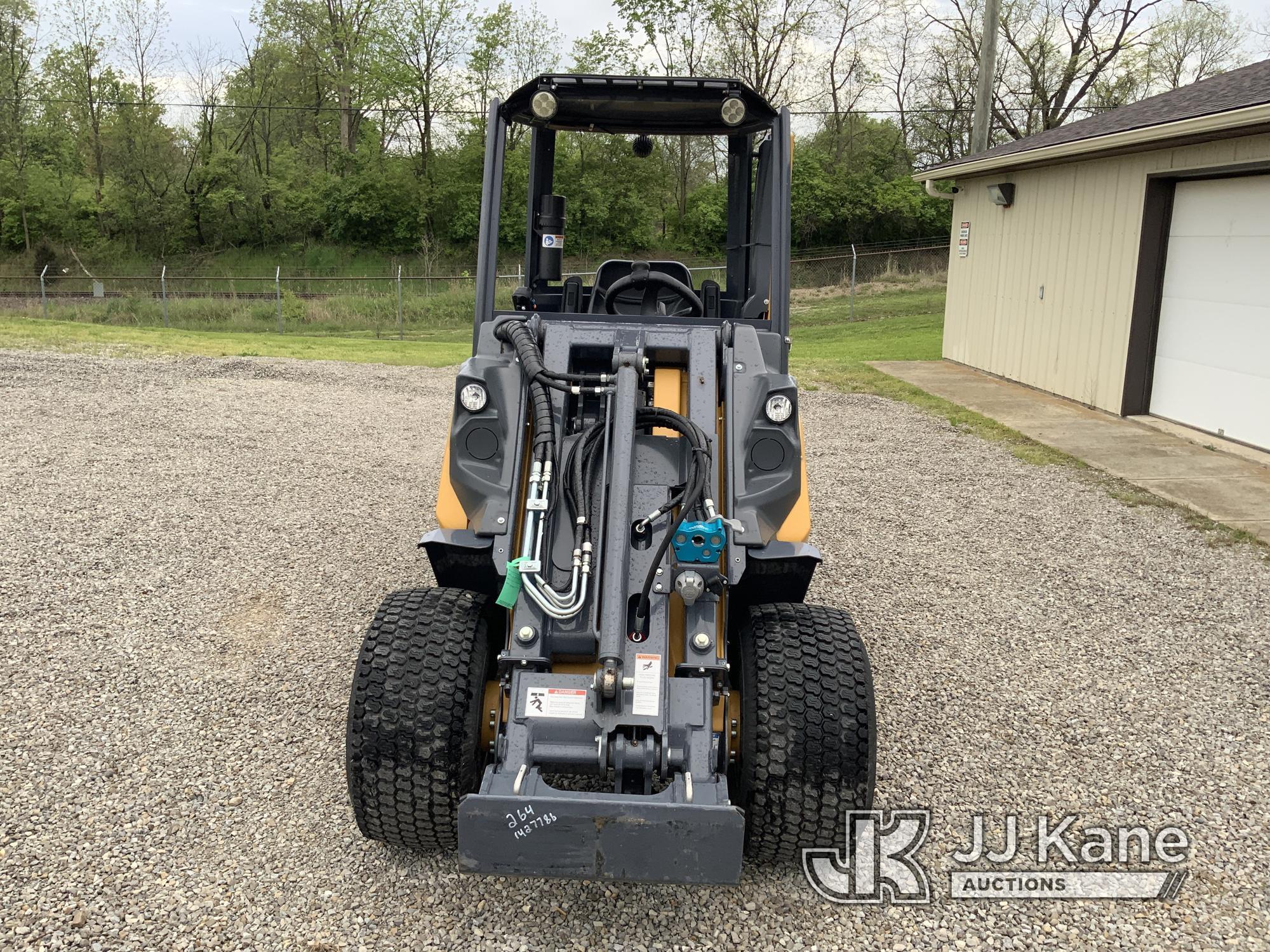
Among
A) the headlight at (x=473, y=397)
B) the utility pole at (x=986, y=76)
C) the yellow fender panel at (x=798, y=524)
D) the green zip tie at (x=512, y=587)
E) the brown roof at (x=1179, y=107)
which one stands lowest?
the green zip tie at (x=512, y=587)

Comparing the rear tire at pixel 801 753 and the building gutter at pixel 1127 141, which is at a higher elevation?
the building gutter at pixel 1127 141

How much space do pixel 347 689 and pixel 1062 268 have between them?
978 centimetres

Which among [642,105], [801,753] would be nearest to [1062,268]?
[642,105]

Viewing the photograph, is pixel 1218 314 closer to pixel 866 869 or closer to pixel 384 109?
pixel 866 869

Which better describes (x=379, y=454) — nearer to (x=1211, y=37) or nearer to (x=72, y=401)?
(x=72, y=401)

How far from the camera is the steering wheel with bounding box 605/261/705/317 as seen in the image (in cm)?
455

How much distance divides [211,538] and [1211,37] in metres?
41.9

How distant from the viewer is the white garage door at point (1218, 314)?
336 inches

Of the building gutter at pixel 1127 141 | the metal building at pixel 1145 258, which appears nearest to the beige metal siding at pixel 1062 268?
the metal building at pixel 1145 258

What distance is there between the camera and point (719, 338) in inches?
149

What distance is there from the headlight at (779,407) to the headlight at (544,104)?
1544 mm

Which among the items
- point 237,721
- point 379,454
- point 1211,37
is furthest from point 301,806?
point 1211,37

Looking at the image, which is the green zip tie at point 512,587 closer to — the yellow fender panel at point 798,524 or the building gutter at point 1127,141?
the yellow fender panel at point 798,524

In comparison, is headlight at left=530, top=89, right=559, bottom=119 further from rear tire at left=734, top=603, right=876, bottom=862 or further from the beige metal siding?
the beige metal siding
